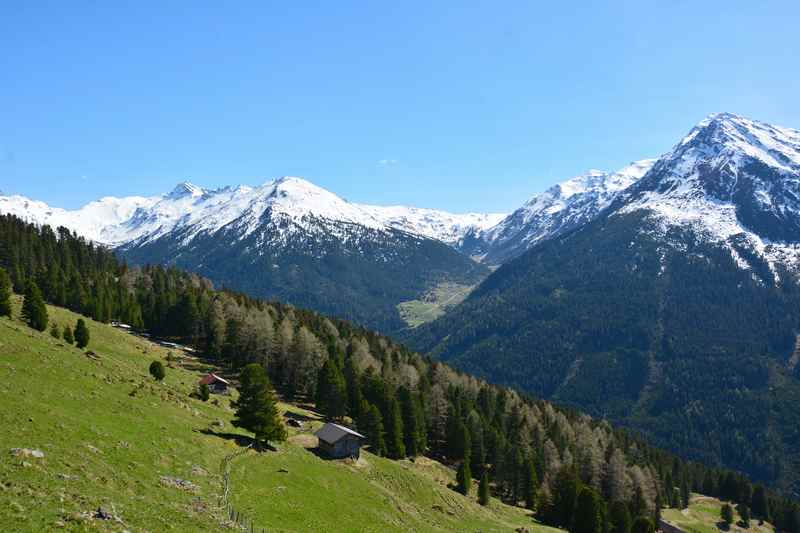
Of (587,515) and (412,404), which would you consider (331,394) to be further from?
(587,515)

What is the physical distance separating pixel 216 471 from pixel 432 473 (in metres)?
49.5

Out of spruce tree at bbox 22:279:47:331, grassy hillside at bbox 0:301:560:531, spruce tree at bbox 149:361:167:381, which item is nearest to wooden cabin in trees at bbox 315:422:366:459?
grassy hillside at bbox 0:301:560:531

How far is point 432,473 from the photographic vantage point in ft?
303

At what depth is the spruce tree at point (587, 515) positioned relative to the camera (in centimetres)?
8906

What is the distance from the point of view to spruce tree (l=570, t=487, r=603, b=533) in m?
89.1

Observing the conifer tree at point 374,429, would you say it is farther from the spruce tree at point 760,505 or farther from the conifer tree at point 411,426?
the spruce tree at point 760,505

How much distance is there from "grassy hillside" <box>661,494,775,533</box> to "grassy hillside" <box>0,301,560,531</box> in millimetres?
60222

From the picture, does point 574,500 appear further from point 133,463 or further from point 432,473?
point 133,463

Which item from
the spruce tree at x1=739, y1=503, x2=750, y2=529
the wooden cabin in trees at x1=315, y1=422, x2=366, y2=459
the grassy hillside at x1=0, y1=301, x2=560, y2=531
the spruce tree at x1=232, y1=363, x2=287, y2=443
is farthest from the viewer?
the spruce tree at x1=739, y1=503, x2=750, y2=529

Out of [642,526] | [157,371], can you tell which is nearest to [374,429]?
[157,371]

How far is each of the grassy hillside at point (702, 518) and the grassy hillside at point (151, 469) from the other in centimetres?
6022

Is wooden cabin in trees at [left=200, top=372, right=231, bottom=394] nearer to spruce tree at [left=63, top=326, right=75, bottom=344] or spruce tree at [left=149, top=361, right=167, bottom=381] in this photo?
spruce tree at [left=149, top=361, right=167, bottom=381]

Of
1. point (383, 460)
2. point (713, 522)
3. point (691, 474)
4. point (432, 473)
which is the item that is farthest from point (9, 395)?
point (691, 474)

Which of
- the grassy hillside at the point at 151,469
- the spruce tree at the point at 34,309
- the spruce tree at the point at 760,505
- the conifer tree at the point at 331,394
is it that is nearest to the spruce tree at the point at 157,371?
the grassy hillside at the point at 151,469
